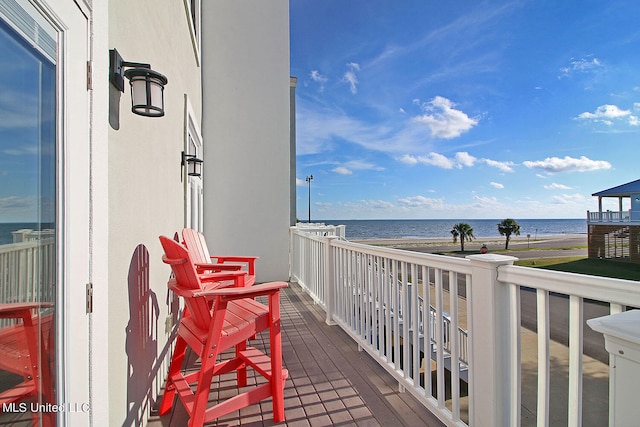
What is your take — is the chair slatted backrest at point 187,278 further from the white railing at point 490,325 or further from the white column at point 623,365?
the white column at point 623,365

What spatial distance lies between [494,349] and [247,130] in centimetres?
565

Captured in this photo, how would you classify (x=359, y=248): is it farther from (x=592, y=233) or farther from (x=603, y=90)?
(x=603, y=90)

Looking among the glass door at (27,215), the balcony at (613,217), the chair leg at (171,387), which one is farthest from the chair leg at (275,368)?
the balcony at (613,217)

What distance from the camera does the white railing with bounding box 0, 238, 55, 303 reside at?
2.85 feet

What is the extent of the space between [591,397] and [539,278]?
550 centimetres

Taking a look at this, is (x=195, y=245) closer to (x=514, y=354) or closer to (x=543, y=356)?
(x=514, y=354)

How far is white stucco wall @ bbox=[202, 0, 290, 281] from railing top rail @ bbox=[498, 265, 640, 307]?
5078mm

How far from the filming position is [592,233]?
23359 mm

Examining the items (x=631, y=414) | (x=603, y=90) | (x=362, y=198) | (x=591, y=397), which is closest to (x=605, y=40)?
(x=603, y=90)

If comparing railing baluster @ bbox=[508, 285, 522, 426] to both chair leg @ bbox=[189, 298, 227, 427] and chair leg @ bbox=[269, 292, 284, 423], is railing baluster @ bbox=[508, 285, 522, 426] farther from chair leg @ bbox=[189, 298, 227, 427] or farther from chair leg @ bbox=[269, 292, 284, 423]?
chair leg @ bbox=[189, 298, 227, 427]

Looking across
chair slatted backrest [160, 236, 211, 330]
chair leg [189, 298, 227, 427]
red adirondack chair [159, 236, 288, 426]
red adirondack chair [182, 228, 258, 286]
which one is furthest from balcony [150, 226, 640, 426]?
red adirondack chair [182, 228, 258, 286]

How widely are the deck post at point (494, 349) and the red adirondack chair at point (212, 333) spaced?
1087 millimetres

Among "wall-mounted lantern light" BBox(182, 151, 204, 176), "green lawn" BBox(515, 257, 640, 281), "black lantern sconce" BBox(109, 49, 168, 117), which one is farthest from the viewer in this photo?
"green lawn" BBox(515, 257, 640, 281)

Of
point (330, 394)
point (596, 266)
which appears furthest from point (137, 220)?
point (596, 266)
